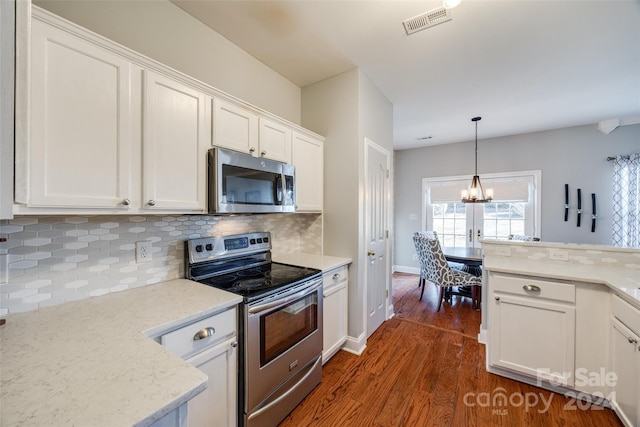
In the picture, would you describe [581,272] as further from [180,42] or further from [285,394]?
[180,42]

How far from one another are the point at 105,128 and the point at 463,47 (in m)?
2.54

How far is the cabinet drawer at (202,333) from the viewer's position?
111 cm

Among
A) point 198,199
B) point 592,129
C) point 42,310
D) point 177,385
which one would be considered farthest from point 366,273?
point 592,129

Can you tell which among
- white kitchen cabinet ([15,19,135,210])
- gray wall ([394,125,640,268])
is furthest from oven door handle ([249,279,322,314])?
gray wall ([394,125,640,268])

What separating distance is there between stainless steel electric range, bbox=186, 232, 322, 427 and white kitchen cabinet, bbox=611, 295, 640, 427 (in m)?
1.78

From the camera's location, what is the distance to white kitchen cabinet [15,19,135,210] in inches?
38.0

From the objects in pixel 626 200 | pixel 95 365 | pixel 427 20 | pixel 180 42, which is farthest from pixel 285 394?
pixel 626 200

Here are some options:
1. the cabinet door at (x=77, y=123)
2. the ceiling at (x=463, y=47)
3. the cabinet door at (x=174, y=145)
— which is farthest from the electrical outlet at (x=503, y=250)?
the cabinet door at (x=77, y=123)

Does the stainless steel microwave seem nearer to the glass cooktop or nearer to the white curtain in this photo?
the glass cooktop

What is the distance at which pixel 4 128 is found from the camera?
2.29 feet

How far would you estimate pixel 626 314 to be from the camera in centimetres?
145

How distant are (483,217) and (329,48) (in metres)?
4.18

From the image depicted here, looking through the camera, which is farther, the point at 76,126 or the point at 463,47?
the point at 463,47

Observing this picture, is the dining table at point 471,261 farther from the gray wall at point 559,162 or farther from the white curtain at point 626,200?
the white curtain at point 626,200
